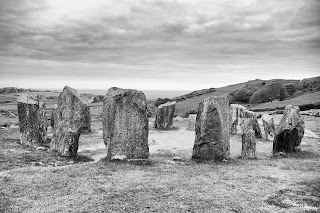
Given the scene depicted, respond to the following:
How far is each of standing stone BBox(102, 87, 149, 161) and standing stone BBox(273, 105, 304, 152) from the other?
926 centimetres

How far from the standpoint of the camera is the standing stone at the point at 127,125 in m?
17.1

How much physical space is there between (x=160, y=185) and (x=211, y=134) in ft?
20.0

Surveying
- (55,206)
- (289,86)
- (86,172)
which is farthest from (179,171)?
(289,86)

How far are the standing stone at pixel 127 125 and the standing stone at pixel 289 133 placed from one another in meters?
9.26

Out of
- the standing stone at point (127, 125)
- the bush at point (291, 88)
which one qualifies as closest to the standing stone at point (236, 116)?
the standing stone at point (127, 125)

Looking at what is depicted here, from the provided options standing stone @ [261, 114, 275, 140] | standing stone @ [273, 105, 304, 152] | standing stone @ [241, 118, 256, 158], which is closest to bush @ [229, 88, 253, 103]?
standing stone @ [261, 114, 275, 140]

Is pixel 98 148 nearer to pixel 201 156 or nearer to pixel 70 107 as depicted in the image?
pixel 70 107

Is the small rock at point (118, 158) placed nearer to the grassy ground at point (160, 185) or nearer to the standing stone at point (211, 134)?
the grassy ground at point (160, 185)

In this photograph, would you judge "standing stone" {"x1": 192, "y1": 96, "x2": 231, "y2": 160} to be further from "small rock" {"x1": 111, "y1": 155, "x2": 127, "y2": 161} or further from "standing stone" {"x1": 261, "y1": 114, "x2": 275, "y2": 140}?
"standing stone" {"x1": 261, "y1": 114, "x2": 275, "y2": 140}

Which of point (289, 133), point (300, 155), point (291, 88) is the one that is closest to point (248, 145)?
point (289, 133)

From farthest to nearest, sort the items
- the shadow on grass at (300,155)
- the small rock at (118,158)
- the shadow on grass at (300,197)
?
the shadow on grass at (300,155) < the small rock at (118,158) < the shadow on grass at (300,197)

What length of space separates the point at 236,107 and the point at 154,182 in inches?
884

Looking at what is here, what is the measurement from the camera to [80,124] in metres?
19.0

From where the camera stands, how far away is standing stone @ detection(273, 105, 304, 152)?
20.6m
